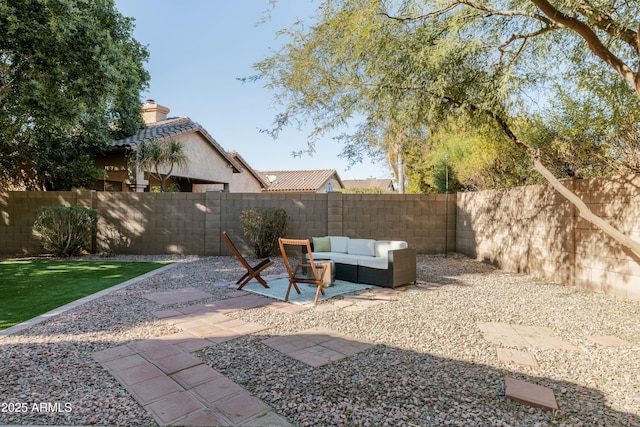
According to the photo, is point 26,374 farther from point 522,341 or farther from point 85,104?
point 85,104

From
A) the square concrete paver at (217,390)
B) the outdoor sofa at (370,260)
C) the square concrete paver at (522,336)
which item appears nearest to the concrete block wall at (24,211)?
the outdoor sofa at (370,260)

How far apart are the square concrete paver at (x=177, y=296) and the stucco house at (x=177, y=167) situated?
8293 mm

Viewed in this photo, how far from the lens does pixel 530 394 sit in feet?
8.80

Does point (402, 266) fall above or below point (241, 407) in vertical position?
above

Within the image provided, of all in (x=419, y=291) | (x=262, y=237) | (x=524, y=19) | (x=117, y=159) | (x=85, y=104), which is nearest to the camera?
(x=524, y=19)

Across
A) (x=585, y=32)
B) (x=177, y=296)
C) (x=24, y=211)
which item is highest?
(x=585, y=32)

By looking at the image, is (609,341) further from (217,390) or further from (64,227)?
(64,227)

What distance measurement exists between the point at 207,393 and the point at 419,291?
436 centimetres

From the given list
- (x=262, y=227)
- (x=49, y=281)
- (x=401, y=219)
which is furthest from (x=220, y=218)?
(x=401, y=219)

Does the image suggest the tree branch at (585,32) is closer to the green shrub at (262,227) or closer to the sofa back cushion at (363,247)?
the sofa back cushion at (363,247)

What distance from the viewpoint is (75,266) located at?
28.7 feet

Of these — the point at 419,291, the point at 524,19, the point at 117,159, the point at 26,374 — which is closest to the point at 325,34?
the point at 524,19

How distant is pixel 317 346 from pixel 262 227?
6.65m

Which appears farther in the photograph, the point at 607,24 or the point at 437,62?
the point at 437,62
